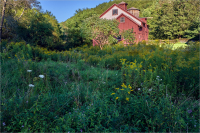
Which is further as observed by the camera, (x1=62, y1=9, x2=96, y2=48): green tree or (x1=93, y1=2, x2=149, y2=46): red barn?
Result: (x1=62, y1=9, x2=96, y2=48): green tree

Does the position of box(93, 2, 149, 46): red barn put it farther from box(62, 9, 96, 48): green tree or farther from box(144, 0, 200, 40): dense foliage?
box(144, 0, 200, 40): dense foliage

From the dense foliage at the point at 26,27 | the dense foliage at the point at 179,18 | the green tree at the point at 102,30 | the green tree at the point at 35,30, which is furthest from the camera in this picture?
the dense foliage at the point at 179,18

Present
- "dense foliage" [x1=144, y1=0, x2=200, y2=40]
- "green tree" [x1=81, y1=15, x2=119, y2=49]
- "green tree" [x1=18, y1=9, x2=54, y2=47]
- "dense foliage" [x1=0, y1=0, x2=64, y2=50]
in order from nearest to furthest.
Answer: "dense foliage" [x1=0, y1=0, x2=64, y2=50] → "green tree" [x1=18, y1=9, x2=54, y2=47] → "green tree" [x1=81, y1=15, x2=119, y2=49] → "dense foliage" [x1=144, y1=0, x2=200, y2=40]

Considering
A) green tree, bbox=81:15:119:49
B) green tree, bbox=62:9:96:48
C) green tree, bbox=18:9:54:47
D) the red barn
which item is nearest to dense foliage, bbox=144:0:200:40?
the red barn

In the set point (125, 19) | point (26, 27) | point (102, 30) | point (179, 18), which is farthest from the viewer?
point (179, 18)

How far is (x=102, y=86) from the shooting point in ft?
11.4

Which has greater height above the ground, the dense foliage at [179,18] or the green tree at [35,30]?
the dense foliage at [179,18]

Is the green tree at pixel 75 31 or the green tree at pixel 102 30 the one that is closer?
the green tree at pixel 102 30

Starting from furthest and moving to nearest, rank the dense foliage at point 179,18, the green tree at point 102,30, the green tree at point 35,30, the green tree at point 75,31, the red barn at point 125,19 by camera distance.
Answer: the dense foliage at point 179,18, the green tree at point 75,31, the red barn at point 125,19, the green tree at point 102,30, the green tree at point 35,30

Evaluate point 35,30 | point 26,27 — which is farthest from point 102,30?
point 26,27

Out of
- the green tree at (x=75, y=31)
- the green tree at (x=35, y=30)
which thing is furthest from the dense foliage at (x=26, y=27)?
the green tree at (x=75, y=31)

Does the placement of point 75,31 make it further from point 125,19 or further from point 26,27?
point 26,27

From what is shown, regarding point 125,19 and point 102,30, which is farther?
point 125,19

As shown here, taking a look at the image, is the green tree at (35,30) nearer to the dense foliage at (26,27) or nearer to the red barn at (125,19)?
the dense foliage at (26,27)
